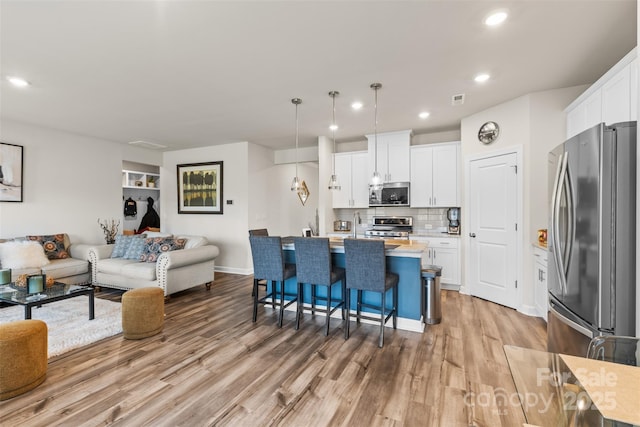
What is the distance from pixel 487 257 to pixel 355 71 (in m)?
3.17

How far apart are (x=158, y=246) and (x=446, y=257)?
4.67 meters

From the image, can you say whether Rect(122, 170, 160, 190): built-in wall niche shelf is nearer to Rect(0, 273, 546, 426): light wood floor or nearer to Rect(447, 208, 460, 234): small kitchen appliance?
Rect(0, 273, 546, 426): light wood floor

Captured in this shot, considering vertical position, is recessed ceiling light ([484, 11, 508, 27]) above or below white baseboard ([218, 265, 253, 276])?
above

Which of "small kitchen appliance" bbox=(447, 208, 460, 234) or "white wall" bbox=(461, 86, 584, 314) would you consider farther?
"small kitchen appliance" bbox=(447, 208, 460, 234)

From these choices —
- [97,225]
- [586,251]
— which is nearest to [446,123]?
[586,251]

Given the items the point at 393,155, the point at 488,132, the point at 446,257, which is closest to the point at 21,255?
the point at 393,155

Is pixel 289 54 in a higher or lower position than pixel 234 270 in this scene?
higher

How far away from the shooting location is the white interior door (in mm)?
3850

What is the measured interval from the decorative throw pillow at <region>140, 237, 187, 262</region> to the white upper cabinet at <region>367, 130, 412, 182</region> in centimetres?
368

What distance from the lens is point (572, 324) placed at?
2.02m

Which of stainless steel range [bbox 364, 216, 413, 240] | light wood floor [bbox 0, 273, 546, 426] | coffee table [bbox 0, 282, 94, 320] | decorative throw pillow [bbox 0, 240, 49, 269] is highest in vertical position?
stainless steel range [bbox 364, 216, 413, 240]

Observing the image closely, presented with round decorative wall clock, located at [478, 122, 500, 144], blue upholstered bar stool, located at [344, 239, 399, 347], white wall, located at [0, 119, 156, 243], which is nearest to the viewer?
blue upholstered bar stool, located at [344, 239, 399, 347]

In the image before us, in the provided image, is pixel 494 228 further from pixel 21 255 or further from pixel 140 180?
pixel 140 180

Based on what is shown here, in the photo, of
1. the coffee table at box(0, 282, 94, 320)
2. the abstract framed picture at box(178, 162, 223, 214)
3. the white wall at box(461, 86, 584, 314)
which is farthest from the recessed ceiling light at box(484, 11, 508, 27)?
the abstract framed picture at box(178, 162, 223, 214)
